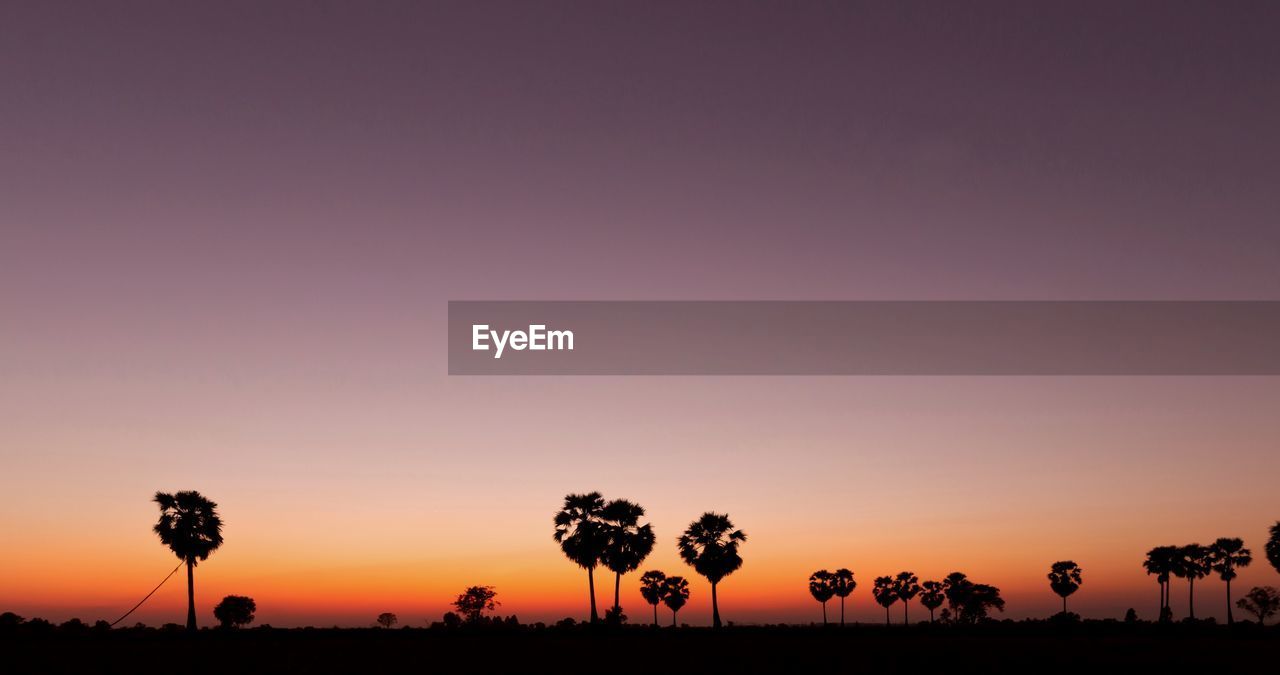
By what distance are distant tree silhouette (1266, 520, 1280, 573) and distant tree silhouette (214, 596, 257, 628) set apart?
14031 cm

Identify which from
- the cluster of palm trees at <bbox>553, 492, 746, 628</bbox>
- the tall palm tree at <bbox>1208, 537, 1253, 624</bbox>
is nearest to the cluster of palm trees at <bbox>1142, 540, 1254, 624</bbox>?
the tall palm tree at <bbox>1208, 537, 1253, 624</bbox>

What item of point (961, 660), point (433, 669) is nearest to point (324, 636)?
point (433, 669)

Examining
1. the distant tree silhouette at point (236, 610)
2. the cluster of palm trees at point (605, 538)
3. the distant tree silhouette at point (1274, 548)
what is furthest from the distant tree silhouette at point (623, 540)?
the distant tree silhouette at point (236, 610)

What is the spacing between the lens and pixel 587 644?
55906 mm

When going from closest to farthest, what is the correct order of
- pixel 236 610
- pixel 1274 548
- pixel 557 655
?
pixel 557 655 < pixel 1274 548 < pixel 236 610

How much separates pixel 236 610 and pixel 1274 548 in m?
144

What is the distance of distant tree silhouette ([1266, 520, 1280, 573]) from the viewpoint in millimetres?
101625

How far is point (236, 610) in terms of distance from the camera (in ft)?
522

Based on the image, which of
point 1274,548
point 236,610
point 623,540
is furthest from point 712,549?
point 236,610

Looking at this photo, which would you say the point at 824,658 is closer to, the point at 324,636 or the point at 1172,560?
the point at 324,636

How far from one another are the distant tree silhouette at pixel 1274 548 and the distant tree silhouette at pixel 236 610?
140 meters

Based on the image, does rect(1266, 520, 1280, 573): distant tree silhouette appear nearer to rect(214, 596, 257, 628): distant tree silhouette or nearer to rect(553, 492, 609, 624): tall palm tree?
rect(553, 492, 609, 624): tall palm tree

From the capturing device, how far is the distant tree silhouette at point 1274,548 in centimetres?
10162

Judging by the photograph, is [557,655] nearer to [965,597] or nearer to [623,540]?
[623,540]
